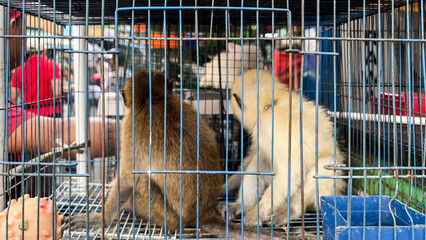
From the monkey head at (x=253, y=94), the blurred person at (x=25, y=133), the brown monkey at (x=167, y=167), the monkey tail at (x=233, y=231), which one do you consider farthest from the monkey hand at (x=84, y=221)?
the monkey head at (x=253, y=94)

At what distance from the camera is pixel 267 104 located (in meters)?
3.55

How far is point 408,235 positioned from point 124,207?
2304 mm

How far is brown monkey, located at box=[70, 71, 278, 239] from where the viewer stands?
3.15 meters

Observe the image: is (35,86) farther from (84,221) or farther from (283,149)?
(283,149)

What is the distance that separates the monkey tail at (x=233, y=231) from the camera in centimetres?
295

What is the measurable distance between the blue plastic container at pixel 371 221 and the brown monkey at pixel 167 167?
0.89 meters

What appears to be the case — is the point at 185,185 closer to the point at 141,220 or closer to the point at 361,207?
the point at 141,220

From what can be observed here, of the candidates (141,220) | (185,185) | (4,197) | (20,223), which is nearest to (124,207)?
(141,220)

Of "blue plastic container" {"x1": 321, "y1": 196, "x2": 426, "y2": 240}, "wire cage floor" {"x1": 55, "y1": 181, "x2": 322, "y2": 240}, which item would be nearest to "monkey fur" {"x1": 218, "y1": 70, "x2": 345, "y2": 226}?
"wire cage floor" {"x1": 55, "y1": 181, "x2": 322, "y2": 240}

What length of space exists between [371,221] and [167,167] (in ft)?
4.89

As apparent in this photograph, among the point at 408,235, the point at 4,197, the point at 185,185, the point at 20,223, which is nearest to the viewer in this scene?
the point at 408,235

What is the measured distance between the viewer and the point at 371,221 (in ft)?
7.94

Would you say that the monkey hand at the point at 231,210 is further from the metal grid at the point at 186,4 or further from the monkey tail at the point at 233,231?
the metal grid at the point at 186,4

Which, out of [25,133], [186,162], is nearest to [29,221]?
[186,162]
